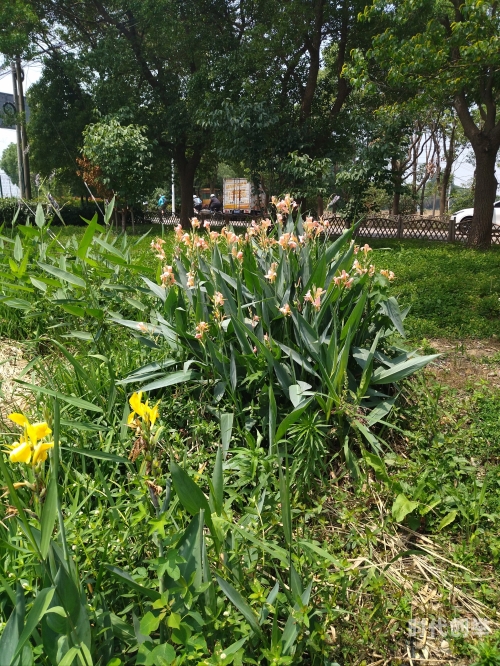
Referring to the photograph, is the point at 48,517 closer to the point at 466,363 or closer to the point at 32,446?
the point at 32,446

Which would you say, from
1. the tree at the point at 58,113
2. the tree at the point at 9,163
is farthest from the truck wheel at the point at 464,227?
the tree at the point at 9,163

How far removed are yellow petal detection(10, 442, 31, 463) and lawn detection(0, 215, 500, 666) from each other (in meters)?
0.14

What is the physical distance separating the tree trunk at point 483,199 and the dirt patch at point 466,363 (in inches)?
314

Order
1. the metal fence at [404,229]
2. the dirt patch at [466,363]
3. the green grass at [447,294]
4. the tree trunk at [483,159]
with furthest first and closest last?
the metal fence at [404,229] < the tree trunk at [483,159] < the green grass at [447,294] < the dirt patch at [466,363]

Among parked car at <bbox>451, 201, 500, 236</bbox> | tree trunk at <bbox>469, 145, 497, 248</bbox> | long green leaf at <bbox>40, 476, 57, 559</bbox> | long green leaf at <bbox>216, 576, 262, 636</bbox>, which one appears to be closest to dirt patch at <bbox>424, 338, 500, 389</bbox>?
long green leaf at <bbox>216, 576, 262, 636</bbox>

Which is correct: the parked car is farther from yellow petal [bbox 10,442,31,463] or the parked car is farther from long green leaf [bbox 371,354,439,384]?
yellow petal [bbox 10,442,31,463]

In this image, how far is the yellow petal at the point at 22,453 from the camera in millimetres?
→ 952

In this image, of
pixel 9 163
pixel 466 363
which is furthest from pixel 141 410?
pixel 9 163

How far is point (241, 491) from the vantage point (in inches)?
77.0

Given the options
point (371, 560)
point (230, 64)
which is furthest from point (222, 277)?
point (230, 64)

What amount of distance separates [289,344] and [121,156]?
1184 cm

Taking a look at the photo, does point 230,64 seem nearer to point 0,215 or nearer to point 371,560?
point 0,215

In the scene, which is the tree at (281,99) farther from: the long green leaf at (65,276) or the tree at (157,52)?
the long green leaf at (65,276)

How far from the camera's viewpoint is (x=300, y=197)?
39.7 ft
